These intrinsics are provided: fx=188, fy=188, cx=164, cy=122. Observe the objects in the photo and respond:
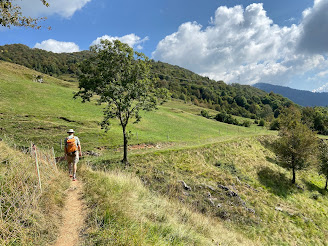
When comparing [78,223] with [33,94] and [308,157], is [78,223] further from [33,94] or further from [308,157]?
[33,94]

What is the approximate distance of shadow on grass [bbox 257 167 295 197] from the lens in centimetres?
2647

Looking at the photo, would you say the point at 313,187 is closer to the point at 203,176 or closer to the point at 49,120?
the point at 203,176

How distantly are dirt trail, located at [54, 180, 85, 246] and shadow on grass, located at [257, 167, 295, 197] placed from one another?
26.0 meters

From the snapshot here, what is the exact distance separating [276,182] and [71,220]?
3109cm

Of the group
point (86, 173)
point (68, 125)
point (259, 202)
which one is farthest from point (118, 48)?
point (259, 202)

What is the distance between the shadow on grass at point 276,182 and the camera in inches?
1042

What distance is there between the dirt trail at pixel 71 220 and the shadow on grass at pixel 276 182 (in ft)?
85.2

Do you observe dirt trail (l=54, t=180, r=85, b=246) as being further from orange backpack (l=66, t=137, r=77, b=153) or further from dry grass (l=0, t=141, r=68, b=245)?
orange backpack (l=66, t=137, r=77, b=153)

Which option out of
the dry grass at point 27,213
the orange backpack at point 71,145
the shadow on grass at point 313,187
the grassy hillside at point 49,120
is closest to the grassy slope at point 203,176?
the grassy hillside at point 49,120

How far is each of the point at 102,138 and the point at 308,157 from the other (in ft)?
106

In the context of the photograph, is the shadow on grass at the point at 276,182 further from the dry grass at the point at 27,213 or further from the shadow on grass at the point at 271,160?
the dry grass at the point at 27,213

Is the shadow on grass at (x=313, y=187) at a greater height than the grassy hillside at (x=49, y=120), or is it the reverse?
the grassy hillside at (x=49, y=120)

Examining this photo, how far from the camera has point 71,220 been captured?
6.36m

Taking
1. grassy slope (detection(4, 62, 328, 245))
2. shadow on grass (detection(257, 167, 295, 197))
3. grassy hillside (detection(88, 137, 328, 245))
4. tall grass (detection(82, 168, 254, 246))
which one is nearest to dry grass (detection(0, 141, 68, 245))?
tall grass (detection(82, 168, 254, 246))
